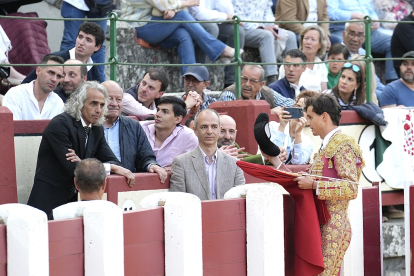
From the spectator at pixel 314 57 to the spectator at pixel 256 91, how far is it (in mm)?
1028

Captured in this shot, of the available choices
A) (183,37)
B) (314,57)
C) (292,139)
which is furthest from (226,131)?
(314,57)

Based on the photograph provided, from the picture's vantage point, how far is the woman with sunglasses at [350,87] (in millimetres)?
7964

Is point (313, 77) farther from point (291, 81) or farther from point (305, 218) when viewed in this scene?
point (305, 218)

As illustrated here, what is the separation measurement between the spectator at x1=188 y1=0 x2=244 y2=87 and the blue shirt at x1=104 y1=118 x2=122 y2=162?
2.84 metres

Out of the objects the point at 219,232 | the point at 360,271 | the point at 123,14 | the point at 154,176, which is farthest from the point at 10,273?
the point at 123,14

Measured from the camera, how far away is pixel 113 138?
6383 mm

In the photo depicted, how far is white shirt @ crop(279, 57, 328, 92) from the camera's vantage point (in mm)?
Answer: 8984

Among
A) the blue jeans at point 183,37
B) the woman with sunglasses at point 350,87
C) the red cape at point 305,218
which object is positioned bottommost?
the red cape at point 305,218

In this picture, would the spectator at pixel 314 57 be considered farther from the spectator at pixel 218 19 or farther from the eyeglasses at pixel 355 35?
the eyeglasses at pixel 355 35

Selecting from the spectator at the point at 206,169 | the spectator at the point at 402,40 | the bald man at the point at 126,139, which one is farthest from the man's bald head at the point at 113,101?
the spectator at the point at 402,40

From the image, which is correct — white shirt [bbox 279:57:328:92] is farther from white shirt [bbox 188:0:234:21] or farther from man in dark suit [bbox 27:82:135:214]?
man in dark suit [bbox 27:82:135:214]

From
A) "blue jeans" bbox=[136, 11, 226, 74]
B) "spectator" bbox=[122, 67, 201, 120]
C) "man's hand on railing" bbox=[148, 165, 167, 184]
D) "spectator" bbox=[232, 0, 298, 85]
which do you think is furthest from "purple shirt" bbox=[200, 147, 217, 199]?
"spectator" bbox=[232, 0, 298, 85]

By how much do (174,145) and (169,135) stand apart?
93 mm

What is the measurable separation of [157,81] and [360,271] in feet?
7.24
